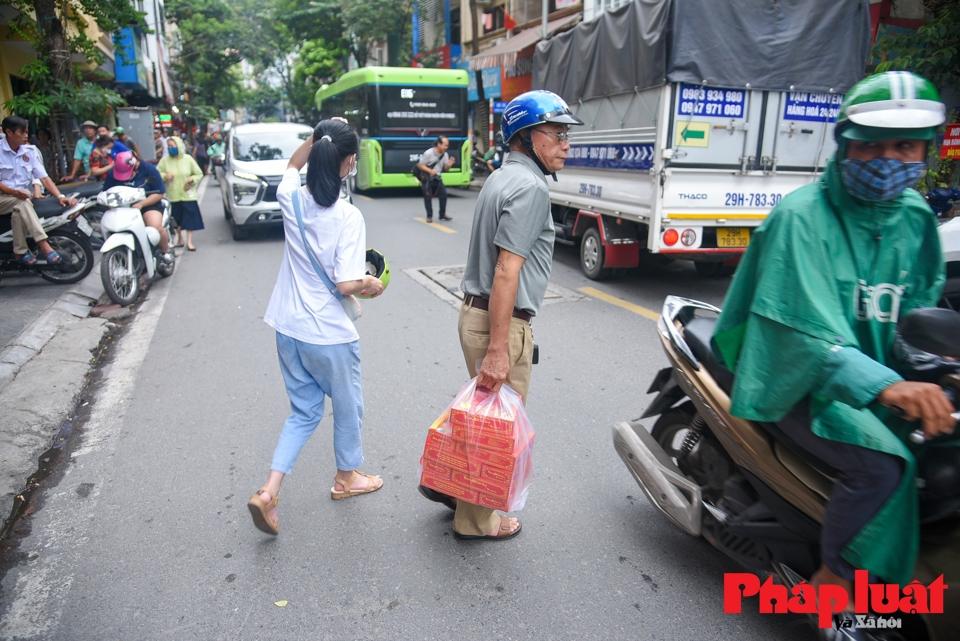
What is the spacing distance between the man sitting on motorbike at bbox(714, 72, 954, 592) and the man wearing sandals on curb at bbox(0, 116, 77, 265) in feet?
24.5

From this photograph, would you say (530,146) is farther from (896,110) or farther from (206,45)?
(206,45)

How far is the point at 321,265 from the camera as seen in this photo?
272cm

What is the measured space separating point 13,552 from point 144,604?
817 millimetres

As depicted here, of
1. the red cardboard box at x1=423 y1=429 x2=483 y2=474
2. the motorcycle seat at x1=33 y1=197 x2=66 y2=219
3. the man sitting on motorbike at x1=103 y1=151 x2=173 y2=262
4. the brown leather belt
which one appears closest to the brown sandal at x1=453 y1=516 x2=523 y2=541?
the red cardboard box at x1=423 y1=429 x2=483 y2=474

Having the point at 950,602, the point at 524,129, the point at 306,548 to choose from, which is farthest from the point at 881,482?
the point at 306,548

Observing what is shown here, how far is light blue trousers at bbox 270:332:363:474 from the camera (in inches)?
110

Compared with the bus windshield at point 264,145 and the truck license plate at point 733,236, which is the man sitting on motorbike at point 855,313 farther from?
the bus windshield at point 264,145

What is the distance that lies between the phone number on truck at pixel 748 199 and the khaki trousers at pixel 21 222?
23.2 ft

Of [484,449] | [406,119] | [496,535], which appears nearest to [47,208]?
[496,535]

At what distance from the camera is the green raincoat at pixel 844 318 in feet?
5.88

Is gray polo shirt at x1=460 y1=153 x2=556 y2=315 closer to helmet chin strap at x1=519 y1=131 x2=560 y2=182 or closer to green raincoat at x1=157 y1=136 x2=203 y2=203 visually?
helmet chin strap at x1=519 y1=131 x2=560 y2=182

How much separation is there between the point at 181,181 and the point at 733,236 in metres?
7.02

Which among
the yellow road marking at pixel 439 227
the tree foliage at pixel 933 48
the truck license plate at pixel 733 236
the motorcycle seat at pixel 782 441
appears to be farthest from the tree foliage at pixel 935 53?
the motorcycle seat at pixel 782 441

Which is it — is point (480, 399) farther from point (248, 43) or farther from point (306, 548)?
point (248, 43)
